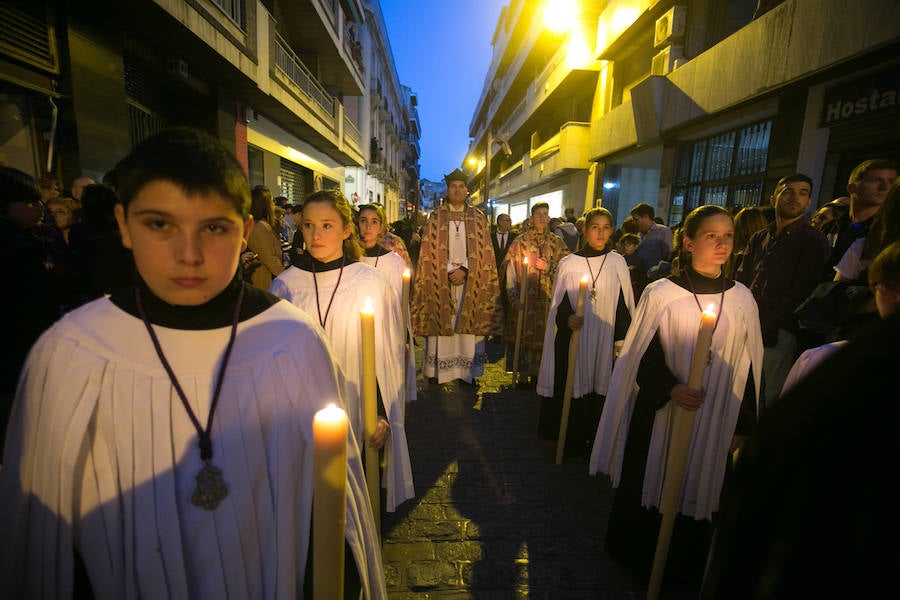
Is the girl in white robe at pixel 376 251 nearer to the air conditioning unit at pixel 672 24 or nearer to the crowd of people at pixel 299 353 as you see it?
the crowd of people at pixel 299 353

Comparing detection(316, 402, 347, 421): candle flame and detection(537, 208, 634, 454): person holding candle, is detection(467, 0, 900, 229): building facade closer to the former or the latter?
detection(537, 208, 634, 454): person holding candle

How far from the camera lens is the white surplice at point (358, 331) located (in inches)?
99.5

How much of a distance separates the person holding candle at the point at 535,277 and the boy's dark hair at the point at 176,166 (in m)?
4.88

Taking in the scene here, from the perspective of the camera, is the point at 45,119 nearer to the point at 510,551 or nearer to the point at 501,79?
the point at 510,551

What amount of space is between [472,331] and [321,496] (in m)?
5.01

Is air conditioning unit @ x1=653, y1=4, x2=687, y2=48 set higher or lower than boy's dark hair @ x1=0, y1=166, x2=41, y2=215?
higher

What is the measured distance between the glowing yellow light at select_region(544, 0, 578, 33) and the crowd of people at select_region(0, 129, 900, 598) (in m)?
14.4

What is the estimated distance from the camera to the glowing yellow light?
15.9 metres

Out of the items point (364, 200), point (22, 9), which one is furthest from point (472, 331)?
point (364, 200)

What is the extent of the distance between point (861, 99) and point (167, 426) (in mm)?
8668

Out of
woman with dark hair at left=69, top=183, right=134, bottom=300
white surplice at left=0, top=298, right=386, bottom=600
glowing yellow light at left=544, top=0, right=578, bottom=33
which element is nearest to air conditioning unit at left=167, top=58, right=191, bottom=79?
woman with dark hair at left=69, top=183, right=134, bottom=300

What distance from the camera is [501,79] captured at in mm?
39031

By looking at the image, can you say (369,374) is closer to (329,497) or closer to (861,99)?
(329,497)

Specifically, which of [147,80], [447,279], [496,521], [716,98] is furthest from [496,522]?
[147,80]
